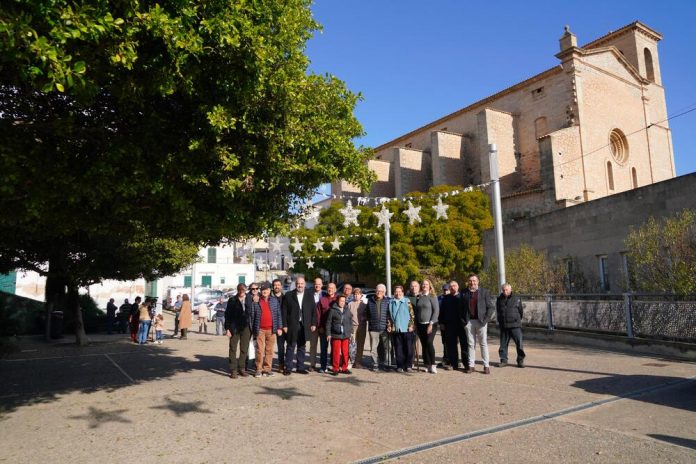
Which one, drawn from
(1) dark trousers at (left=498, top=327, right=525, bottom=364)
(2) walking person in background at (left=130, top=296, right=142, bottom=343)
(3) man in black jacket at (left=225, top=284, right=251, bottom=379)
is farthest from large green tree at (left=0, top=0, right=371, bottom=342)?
(2) walking person in background at (left=130, top=296, right=142, bottom=343)

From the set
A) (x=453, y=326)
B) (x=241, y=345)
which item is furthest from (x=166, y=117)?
(x=453, y=326)

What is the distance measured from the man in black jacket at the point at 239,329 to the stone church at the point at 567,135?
1837 cm

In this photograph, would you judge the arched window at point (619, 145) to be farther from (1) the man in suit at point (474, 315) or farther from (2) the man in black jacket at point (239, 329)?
(2) the man in black jacket at point (239, 329)

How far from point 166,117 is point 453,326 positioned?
639 cm

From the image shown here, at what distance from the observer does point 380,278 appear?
3488 cm

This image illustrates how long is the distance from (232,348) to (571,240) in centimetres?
1568

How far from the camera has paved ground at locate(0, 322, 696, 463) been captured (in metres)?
4.71

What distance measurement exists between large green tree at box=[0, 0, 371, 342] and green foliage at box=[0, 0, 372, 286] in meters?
0.02

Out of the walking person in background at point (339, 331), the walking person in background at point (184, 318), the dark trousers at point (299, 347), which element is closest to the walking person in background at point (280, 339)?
the dark trousers at point (299, 347)

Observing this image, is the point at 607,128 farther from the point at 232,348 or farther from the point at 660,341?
the point at 232,348

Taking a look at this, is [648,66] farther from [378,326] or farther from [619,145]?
[378,326]

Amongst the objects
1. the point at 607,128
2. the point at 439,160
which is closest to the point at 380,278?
the point at 439,160

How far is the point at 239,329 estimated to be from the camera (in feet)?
30.5

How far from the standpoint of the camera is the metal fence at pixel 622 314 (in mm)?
10438
